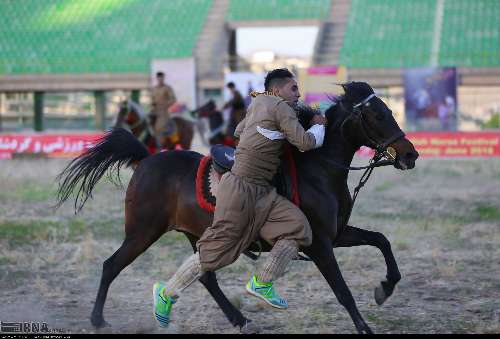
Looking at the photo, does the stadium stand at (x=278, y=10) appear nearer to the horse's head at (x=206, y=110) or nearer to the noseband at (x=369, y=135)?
the horse's head at (x=206, y=110)

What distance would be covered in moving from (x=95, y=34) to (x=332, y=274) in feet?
95.7

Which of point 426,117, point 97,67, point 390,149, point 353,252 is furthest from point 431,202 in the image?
point 97,67

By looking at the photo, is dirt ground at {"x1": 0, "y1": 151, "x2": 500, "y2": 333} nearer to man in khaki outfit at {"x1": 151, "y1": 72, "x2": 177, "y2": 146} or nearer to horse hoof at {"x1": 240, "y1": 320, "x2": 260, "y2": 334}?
horse hoof at {"x1": 240, "y1": 320, "x2": 260, "y2": 334}

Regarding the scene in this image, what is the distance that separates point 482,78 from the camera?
2662 centimetres

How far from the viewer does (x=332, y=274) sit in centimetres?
509

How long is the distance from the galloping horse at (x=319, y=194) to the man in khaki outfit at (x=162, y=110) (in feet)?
36.1

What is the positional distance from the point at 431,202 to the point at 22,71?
22.1 meters

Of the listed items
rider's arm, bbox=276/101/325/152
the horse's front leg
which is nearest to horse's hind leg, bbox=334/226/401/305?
the horse's front leg

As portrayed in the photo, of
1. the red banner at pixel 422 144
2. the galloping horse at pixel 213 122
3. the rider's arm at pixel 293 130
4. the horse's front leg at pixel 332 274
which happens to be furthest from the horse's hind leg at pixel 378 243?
the red banner at pixel 422 144

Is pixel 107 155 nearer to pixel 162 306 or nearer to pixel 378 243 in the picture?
pixel 162 306

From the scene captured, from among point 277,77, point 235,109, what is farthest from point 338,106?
point 235,109

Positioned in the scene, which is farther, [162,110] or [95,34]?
[95,34]

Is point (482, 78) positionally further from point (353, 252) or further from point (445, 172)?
point (353, 252)

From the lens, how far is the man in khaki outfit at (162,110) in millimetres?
17016
